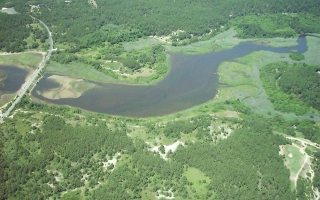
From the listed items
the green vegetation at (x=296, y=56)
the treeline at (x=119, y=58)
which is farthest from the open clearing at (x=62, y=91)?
the green vegetation at (x=296, y=56)

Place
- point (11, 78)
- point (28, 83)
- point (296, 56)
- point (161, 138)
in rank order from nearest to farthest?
point (161, 138)
point (28, 83)
point (11, 78)
point (296, 56)

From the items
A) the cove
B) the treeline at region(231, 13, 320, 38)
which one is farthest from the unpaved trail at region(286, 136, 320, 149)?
the treeline at region(231, 13, 320, 38)

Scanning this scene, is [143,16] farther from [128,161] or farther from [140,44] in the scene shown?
[128,161]

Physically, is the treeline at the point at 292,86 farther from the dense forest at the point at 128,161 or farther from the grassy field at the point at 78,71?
the grassy field at the point at 78,71

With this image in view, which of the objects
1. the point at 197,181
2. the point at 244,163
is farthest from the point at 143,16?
the point at 197,181

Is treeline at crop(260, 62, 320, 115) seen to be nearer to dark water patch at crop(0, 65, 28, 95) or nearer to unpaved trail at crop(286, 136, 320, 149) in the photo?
unpaved trail at crop(286, 136, 320, 149)
